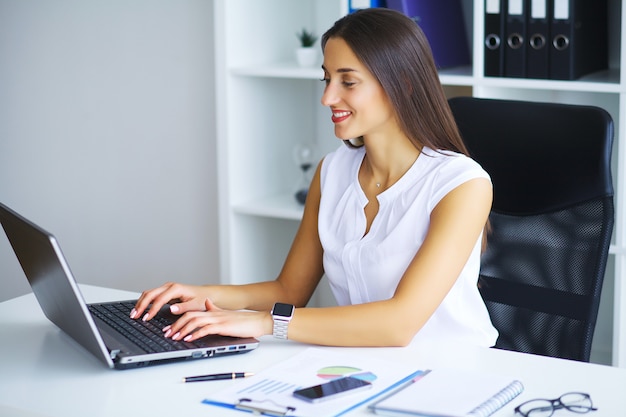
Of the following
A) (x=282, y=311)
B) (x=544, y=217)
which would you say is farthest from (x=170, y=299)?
(x=544, y=217)

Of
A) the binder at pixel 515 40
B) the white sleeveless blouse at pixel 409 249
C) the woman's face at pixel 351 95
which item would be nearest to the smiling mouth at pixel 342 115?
the woman's face at pixel 351 95

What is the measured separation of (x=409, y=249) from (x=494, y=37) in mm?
940

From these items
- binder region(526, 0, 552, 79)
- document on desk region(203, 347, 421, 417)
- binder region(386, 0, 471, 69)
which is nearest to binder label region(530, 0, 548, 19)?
binder region(526, 0, 552, 79)

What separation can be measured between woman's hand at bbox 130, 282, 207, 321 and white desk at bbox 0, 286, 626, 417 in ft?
0.44

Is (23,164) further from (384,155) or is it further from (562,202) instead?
(562,202)

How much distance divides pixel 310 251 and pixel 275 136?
1.13 metres

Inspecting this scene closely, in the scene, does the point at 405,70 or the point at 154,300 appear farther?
the point at 405,70

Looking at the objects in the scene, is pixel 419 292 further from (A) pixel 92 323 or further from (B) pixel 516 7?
(B) pixel 516 7

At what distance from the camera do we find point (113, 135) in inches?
141

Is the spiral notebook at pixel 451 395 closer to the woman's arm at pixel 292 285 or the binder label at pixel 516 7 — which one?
the woman's arm at pixel 292 285

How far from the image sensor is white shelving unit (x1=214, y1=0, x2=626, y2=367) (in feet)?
8.89

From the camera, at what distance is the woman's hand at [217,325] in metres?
1.54

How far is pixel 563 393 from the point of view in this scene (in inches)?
53.9

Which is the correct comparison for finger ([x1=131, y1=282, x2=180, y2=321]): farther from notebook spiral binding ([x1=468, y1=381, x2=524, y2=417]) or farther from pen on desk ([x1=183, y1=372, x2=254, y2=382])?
notebook spiral binding ([x1=468, y1=381, x2=524, y2=417])
